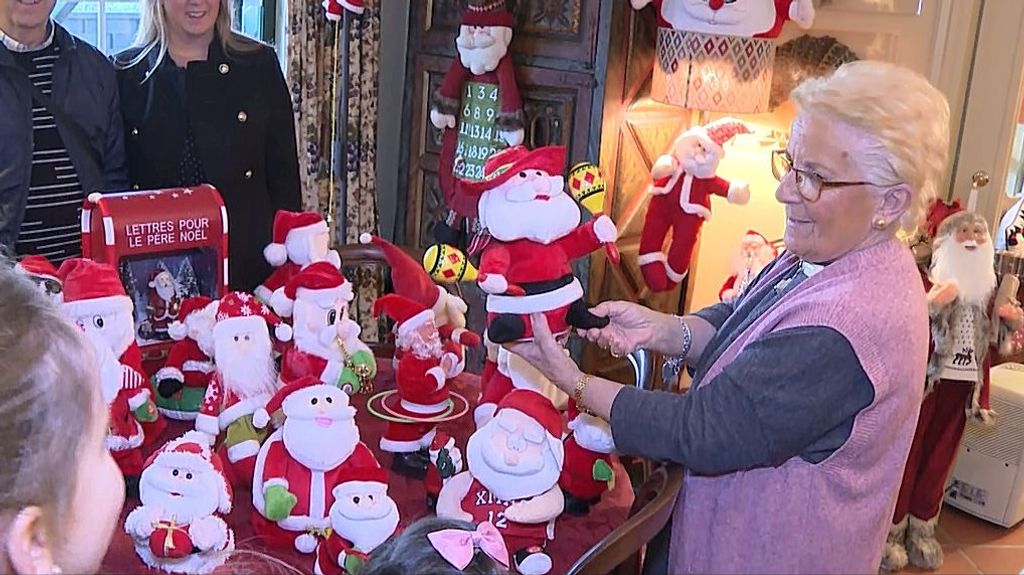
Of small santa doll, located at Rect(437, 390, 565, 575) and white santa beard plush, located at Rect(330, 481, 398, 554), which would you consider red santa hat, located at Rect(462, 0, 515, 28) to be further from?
white santa beard plush, located at Rect(330, 481, 398, 554)

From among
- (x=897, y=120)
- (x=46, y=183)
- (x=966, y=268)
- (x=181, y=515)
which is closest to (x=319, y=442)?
(x=181, y=515)

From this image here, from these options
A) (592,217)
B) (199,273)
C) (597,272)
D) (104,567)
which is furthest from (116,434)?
(597,272)

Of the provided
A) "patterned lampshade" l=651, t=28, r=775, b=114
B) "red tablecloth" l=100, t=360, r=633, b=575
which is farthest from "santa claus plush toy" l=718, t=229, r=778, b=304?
"red tablecloth" l=100, t=360, r=633, b=575

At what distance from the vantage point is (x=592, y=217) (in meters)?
1.48

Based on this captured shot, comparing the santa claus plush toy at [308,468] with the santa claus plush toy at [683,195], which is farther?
the santa claus plush toy at [683,195]

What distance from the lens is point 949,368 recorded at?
8.79 ft

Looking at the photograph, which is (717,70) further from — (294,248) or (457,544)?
(457,544)

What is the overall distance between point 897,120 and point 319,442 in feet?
2.84

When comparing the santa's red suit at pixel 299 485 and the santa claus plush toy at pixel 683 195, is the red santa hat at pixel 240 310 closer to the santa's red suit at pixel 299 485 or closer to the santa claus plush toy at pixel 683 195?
the santa's red suit at pixel 299 485

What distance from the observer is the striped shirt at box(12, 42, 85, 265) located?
195 centimetres

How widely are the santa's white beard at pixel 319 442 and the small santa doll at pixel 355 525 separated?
0.12ft

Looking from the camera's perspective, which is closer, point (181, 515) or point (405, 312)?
point (181, 515)

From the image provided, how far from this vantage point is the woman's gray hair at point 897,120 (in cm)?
137

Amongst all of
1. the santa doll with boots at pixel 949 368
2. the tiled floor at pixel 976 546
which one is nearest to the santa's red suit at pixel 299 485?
the santa doll with boots at pixel 949 368
